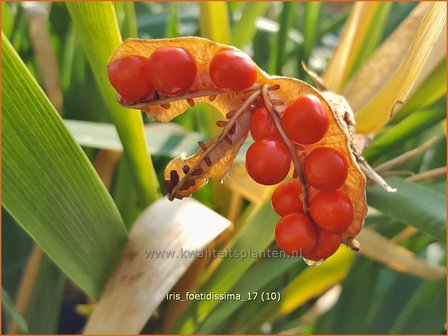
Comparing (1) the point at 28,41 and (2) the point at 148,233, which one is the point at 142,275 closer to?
(2) the point at 148,233

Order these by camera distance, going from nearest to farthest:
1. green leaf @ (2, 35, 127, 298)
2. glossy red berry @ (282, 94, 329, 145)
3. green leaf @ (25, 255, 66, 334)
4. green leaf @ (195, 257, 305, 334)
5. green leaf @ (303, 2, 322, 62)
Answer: glossy red berry @ (282, 94, 329, 145) < green leaf @ (2, 35, 127, 298) < green leaf @ (195, 257, 305, 334) < green leaf @ (25, 255, 66, 334) < green leaf @ (303, 2, 322, 62)

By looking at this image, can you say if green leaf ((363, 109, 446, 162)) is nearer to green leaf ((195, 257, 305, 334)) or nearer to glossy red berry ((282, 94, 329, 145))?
green leaf ((195, 257, 305, 334))

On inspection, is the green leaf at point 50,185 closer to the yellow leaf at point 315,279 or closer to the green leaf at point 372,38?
the yellow leaf at point 315,279

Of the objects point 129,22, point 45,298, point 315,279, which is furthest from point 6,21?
point 315,279

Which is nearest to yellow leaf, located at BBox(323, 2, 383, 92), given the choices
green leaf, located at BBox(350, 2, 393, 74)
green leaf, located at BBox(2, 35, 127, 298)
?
green leaf, located at BBox(350, 2, 393, 74)

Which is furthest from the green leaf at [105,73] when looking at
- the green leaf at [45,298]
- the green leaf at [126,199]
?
the green leaf at [45,298]

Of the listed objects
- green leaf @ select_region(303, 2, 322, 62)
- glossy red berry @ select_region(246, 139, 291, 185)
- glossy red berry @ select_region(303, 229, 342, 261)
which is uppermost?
glossy red berry @ select_region(246, 139, 291, 185)

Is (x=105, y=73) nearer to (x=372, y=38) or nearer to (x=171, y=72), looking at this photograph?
(x=171, y=72)
